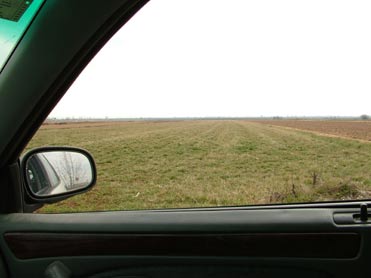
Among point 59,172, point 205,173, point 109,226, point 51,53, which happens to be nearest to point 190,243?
point 109,226

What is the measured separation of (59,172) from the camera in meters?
1.69

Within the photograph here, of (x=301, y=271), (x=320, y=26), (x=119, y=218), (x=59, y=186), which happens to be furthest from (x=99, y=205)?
(x=320, y=26)

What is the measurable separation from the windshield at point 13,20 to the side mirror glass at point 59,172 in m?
0.49

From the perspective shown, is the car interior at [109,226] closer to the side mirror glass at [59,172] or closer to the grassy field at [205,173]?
the side mirror glass at [59,172]

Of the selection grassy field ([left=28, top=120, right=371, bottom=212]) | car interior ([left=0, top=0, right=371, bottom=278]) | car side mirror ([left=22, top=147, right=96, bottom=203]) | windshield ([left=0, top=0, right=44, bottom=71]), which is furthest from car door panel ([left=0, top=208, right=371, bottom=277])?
windshield ([left=0, top=0, right=44, bottom=71])

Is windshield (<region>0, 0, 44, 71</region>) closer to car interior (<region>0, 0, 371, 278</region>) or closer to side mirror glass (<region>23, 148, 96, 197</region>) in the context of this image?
car interior (<region>0, 0, 371, 278</region>)

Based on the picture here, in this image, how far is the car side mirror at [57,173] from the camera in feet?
5.15

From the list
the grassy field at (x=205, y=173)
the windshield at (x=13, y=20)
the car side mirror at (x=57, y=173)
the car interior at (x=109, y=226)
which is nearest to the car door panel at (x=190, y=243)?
the car interior at (x=109, y=226)

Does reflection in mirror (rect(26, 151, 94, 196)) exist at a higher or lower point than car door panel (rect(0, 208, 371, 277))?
higher

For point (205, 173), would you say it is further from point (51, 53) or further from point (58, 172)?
point (51, 53)

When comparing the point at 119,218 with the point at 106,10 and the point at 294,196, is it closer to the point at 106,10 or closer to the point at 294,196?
the point at 106,10

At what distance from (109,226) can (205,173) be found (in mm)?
6362

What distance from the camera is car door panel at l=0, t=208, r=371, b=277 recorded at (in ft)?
4.32

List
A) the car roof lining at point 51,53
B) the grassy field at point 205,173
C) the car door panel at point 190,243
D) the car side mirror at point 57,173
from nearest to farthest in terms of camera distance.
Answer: the car roof lining at point 51,53 → the car door panel at point 190,243 → the car side mirror at point 57,173 → the grassy field at point 205,173
